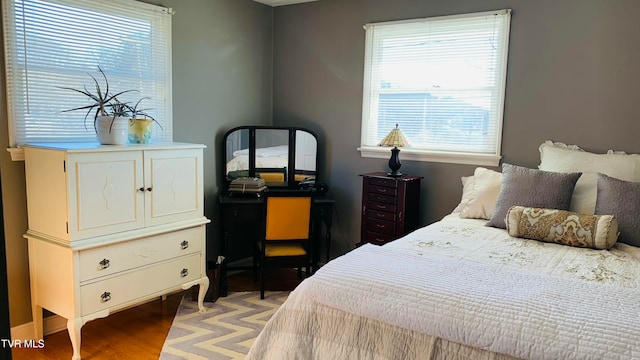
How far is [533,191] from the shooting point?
2.85 metres

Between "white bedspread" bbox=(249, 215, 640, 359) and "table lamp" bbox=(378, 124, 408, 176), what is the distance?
139 centimetres

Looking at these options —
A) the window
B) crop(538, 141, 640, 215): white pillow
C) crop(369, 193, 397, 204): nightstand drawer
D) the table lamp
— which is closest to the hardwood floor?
crop(369, 193, 397, 204): nightstand drawer

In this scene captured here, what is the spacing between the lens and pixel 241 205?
377cm

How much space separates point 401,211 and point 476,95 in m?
1.02

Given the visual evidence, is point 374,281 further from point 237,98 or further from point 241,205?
point 237,98

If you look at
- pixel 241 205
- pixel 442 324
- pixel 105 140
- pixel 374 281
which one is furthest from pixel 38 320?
pixel 442 324

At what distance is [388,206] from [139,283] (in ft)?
5.87

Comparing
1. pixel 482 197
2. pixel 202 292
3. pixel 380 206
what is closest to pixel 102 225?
pixel 202 292

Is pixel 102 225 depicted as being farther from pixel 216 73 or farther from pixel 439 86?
pixel 439 86

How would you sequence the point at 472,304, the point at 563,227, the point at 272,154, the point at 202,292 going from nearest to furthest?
the point at 472,304, the point at 563,227, the point at 202,292, the point at 272,154

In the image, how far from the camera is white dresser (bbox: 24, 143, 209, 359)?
2.65 m

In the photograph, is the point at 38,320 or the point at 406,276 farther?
the point at 38,320

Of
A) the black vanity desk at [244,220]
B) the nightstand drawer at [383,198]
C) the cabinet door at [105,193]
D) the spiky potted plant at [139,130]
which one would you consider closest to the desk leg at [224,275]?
the black vanity desk at [244,220]

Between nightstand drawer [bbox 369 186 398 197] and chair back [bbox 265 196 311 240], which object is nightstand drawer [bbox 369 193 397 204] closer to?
nightstand drawer [bbox 369 186 398 197]
